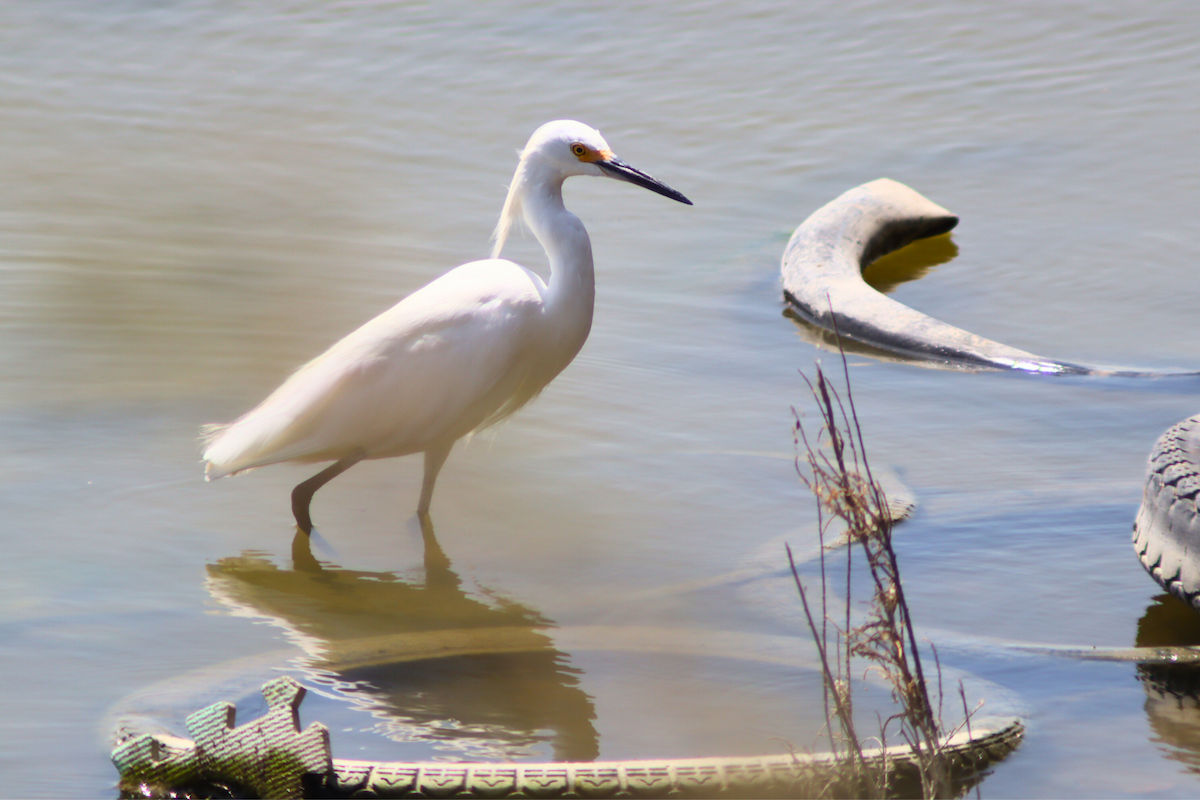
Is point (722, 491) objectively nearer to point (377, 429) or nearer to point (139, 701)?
point (377, 429)

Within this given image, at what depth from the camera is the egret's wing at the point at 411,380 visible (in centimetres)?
435

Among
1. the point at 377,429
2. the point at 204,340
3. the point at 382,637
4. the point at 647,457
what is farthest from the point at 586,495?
the point at 204,340

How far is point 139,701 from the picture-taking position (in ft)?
11.0

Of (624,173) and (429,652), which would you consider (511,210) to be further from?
(429,652)

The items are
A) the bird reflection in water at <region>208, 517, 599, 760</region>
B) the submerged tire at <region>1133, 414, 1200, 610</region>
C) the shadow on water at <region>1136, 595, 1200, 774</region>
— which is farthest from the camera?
the submerged tire at <region>1133, 414, 1200, 610</region>

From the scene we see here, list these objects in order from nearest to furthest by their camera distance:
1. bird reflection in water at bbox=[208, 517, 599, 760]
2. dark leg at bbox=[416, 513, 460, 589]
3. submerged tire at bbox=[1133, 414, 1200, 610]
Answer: bird reflection in water at bbox=[208, 517, 599, 760]
submerged tire at bbox=[1133, 414, 1200, 610]
dark leg at bbox=[416, 513, 460, 589]

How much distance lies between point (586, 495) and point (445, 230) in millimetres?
3054

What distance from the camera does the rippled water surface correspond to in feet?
11.4

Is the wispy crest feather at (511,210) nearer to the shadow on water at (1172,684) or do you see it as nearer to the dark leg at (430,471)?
the dark leg at (430,471)

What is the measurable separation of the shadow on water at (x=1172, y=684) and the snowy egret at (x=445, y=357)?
6.37 ft

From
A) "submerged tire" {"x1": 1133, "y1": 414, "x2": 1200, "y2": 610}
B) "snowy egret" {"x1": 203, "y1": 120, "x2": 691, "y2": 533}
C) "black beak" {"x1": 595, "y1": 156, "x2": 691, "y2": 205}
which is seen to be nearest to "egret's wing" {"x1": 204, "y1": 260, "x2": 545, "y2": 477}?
"snowy egret" {"x1": 203, "y1": 120, "x2": 691, "y2": 533}

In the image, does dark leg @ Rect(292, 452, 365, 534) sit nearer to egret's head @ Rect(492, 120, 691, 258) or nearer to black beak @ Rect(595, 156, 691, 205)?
egret's head @ Rect(492, 120, 691, 258)

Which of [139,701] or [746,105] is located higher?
[746,105]

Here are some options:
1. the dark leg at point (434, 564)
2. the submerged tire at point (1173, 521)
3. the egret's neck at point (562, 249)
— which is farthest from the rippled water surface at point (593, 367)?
the egret's neck at point (562, 249)
